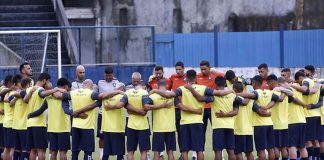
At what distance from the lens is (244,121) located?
19938 millimetres

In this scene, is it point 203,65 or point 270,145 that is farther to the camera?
point 203,65

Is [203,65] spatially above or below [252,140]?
above

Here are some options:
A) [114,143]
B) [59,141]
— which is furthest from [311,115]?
[59,141]

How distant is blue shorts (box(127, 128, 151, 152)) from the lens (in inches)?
782

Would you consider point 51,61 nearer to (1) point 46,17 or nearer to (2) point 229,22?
(1) point 46,17

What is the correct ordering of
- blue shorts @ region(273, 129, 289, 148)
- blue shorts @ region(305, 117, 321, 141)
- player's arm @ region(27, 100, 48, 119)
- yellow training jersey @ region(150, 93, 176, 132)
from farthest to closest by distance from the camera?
blue shorts @ region(305, 117, 321, 141)
blue shorts @ region(273, 129, 289, 148)
player's arm @ region(27, 100, 48, 119)
yellow training jersey @ region(150, 93, 176, 132)

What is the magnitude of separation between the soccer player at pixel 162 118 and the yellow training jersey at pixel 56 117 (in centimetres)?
167

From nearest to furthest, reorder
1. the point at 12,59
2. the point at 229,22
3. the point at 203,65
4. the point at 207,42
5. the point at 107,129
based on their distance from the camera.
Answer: the point at 107,129, the point at 203,65, the point at 12,59, the point at 207,42, the point at 229,22

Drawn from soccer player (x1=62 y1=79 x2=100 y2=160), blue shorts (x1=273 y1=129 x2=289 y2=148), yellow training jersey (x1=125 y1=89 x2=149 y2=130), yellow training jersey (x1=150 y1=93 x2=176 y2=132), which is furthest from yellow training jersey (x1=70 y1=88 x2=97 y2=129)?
blue shorts (x1=273 y1=129 x2=289 y2=148)

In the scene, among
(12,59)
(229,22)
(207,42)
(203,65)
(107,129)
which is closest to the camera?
(107,129)

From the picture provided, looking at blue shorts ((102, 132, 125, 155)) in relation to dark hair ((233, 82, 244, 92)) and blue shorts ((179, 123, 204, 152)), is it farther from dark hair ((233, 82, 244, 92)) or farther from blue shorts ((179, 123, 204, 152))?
dark hair ((233, 82, 244, 92))

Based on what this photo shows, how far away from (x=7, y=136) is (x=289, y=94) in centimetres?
569

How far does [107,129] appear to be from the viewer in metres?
20.0

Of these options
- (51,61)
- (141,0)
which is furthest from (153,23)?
(51,61)
